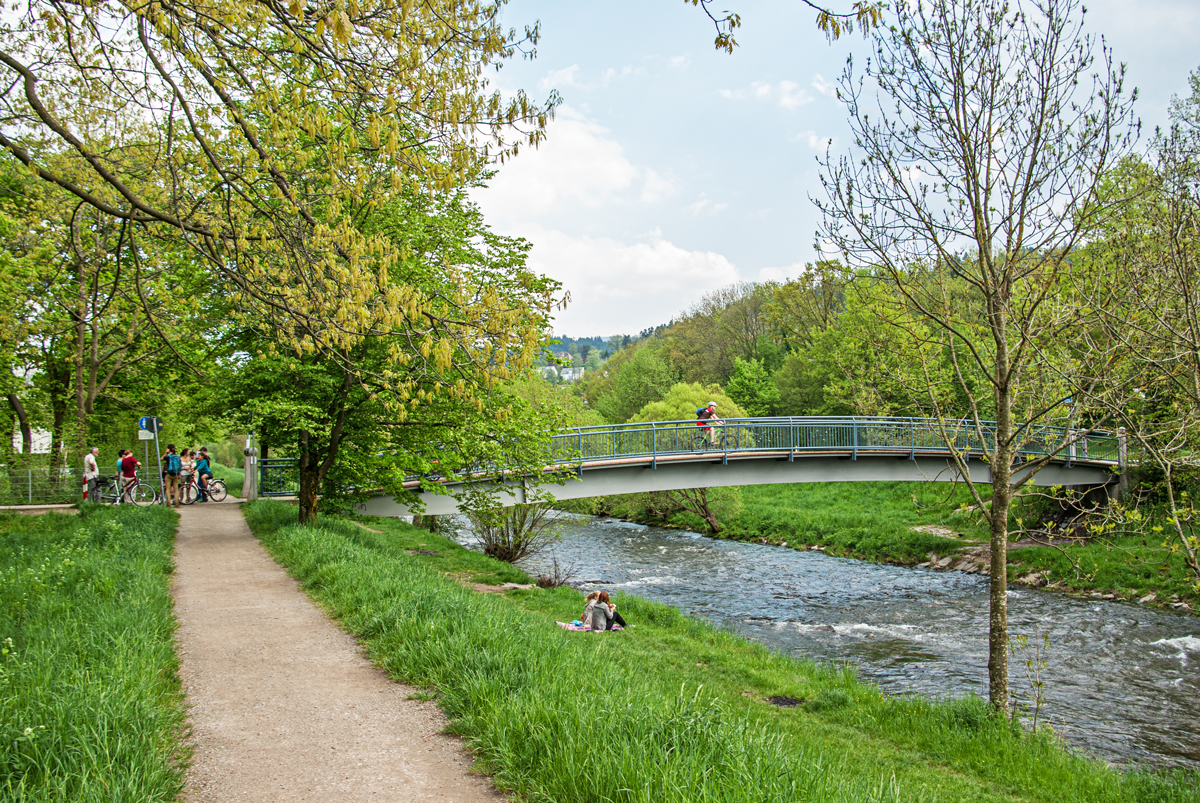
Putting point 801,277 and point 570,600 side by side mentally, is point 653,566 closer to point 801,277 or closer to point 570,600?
point 570,600

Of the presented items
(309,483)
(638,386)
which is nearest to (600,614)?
(309,483)

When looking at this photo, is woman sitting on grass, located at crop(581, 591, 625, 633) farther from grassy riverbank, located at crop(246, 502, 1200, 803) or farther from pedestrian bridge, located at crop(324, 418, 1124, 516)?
pedestrian bridge, located at crop(324, 418, 1124, 516)

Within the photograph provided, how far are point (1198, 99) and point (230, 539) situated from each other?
25076mm

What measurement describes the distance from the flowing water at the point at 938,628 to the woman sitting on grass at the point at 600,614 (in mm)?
3874

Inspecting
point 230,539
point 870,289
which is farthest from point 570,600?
point 870,289

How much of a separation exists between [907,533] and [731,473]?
846 centimetres

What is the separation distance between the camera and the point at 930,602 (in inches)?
733

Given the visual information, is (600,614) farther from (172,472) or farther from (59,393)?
(59,393)

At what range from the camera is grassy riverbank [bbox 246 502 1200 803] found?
143 inches

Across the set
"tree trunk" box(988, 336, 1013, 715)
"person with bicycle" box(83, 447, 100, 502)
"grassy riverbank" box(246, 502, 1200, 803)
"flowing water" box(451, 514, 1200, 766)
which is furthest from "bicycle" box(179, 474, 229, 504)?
"tree trunk" box(988, 336, 1013, 715)

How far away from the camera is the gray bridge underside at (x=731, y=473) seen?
65.1 ft

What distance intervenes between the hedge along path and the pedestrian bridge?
11043 millimetres

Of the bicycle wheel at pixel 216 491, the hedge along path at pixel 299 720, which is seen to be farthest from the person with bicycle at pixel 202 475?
the hedge along path at pixel 299 720

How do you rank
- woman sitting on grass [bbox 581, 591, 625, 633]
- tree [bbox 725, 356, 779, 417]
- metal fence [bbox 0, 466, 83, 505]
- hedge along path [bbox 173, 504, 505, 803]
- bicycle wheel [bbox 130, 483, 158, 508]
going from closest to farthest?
1. hedge along path [bbox 173, 504, 505, 803]
2. woman sitting on grass [bbox 581, 591, 625, 633]
3. metal fence [bbox 0, 466, 83, 505]
4. bicycle wheel [bbox 130, 483, 158, 508]
5. tree [bbox 725, 356, 779, 417]
